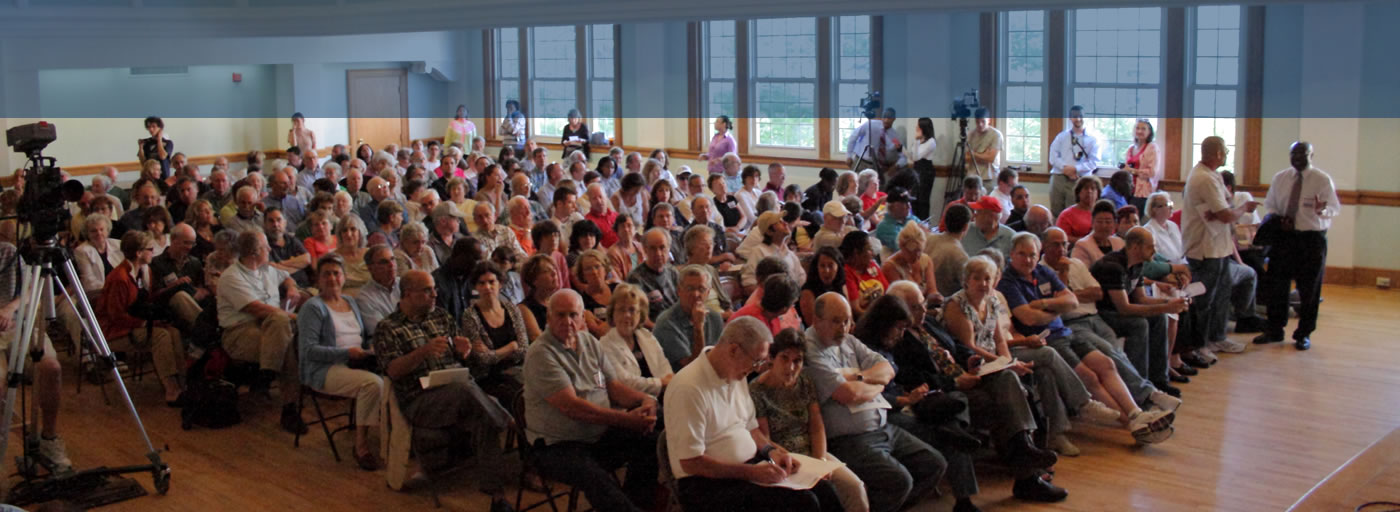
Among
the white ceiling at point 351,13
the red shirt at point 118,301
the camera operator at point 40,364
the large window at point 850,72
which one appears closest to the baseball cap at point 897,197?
the white ceiling at point 351,13

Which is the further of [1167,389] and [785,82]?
[785,82]

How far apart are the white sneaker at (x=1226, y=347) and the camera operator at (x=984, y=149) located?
4113 millimetres

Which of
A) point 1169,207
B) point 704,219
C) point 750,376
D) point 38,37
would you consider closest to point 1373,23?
point 1169,207

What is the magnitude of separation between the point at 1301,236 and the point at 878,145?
505 centimetres

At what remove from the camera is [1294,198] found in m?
7.93

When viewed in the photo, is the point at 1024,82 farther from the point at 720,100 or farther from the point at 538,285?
the point at 538,285

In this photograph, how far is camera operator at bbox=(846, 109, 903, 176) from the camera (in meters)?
12.5

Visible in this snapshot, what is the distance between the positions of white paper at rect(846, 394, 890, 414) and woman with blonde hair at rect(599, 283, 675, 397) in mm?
693

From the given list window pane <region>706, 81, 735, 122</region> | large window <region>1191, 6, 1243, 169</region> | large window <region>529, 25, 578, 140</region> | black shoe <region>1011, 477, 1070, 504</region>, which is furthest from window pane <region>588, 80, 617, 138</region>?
black shoe <region>1011, 477, 1070, 504</region>

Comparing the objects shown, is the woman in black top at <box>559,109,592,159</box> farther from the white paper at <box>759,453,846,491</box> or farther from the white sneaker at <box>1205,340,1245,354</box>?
the white paper at <box>759,453,846,491</box>

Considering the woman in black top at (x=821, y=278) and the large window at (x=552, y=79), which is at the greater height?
the large window at (x=552, y=79)

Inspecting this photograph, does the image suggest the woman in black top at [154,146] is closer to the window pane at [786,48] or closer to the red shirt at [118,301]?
the red shirt at [118,301]

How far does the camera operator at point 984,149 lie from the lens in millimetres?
11844

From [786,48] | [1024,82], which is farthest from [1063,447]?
[786,48]
